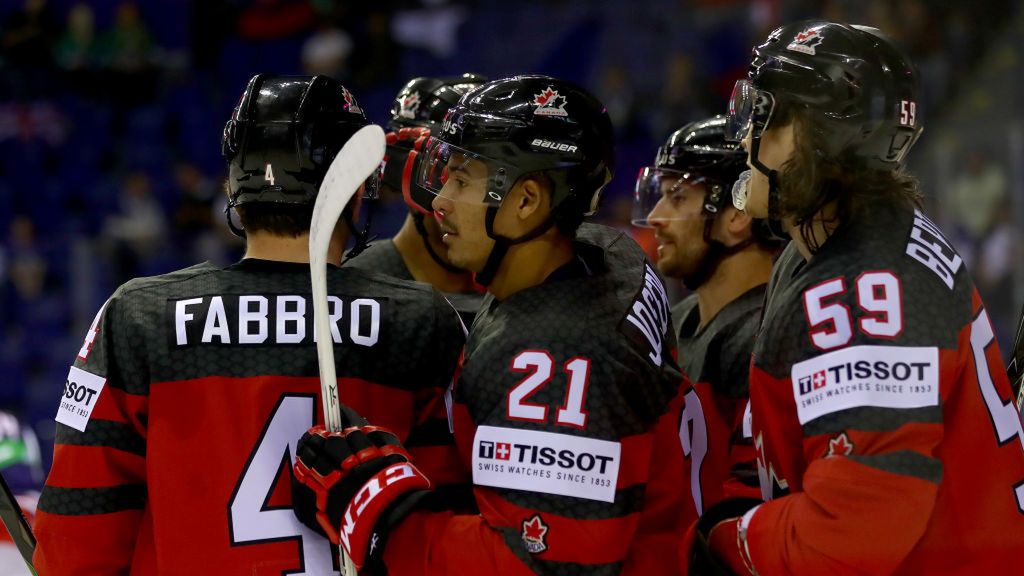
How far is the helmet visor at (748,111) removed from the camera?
7.10 ft

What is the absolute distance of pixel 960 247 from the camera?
281 inches

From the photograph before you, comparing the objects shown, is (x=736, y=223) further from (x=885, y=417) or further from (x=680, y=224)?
(x=885, y=417)

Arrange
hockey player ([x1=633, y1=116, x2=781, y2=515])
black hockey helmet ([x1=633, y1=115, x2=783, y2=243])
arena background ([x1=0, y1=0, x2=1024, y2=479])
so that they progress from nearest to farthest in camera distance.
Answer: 1. hockey player ([x1=633, y1=116, x2=781, y2=515])
2. black hockey helmet ([x1=633, y1=115, x2=783, y2=243])
3. arena background ([x1=0, y1=0, x2=1024, y2=479])

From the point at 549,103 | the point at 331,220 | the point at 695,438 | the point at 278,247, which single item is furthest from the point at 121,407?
the point at 695,438

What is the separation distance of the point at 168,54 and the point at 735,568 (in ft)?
34.3

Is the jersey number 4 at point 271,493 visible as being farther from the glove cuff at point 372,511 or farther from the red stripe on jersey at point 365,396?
the glove cuff at point 372,511

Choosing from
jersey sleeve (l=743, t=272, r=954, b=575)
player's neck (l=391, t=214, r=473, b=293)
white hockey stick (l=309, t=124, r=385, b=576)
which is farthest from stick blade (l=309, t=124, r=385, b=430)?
player's neck (l=391, t=214, r=473, b=293)

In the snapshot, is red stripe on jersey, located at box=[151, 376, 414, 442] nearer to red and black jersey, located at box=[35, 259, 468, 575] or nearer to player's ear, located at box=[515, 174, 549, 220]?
red and black jersey, located at box=[35, 259, 468, 575]

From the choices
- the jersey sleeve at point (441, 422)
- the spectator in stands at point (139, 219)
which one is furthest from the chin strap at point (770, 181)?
the spectator in stands at point (139, 219)

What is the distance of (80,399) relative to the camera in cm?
223

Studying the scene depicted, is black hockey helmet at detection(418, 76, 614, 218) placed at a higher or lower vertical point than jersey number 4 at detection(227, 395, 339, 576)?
higher

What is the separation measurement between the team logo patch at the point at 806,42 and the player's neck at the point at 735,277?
1.11 m

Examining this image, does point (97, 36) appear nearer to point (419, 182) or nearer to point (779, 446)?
point (419, 182)

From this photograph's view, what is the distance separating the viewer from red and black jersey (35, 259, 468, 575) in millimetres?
A: 2209
